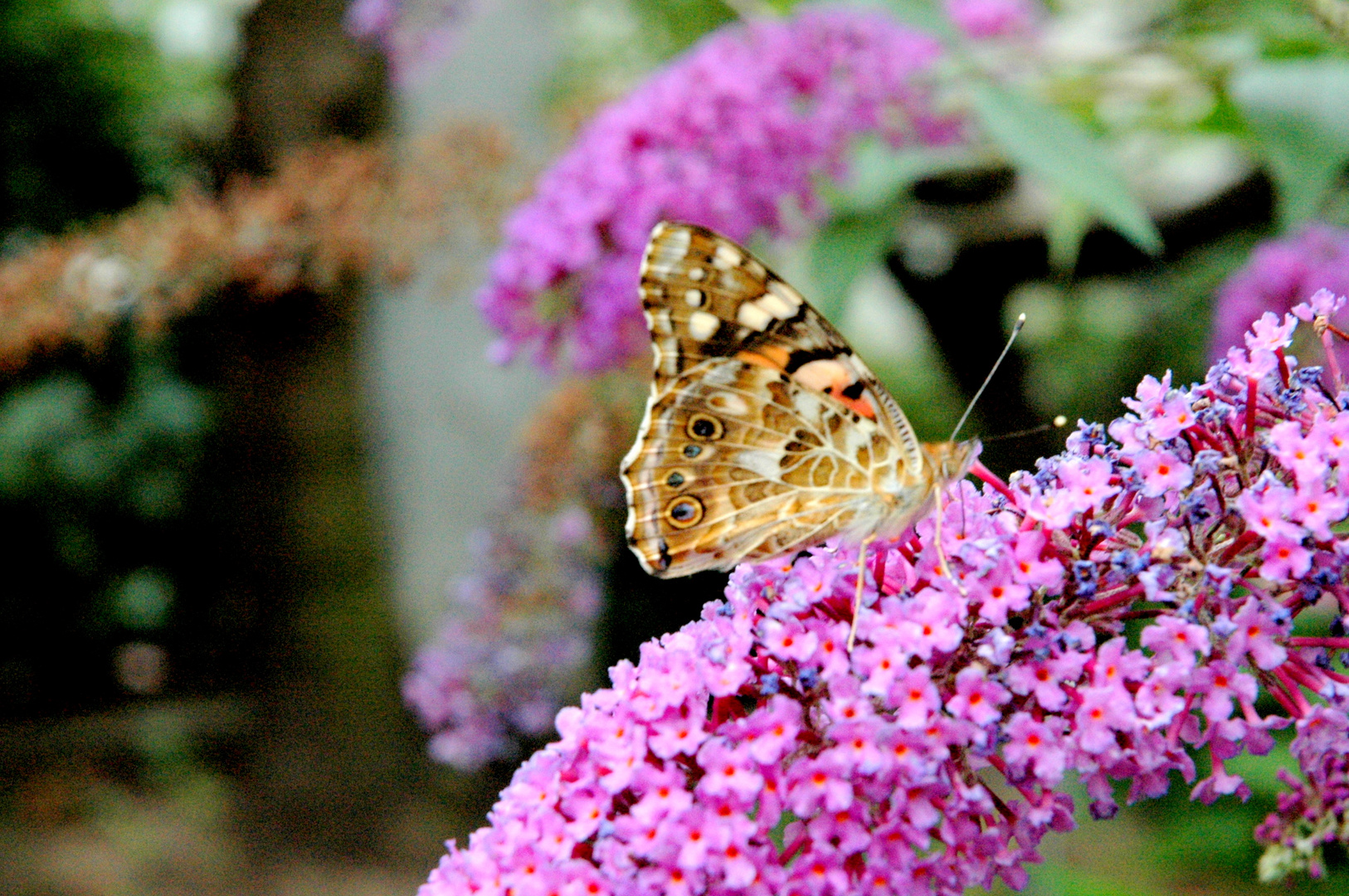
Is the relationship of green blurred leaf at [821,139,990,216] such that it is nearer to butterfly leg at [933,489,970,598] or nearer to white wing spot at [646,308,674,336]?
white wing spot at [646,308,674,336]

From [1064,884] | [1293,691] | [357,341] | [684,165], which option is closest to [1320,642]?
[1293,691]

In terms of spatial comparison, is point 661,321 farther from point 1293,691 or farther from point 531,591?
point 531,591

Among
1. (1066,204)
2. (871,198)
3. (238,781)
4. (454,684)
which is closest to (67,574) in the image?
(238,781)

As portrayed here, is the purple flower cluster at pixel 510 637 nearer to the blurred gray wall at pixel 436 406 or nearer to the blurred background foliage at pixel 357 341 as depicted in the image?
the blurred background foliage at pixel 357 341

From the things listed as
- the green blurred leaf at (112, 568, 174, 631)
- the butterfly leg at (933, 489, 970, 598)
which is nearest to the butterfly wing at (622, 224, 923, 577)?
the butterfly leg at (933, 489, 970, 598)

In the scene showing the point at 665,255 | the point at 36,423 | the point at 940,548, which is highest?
the point at 36,423
